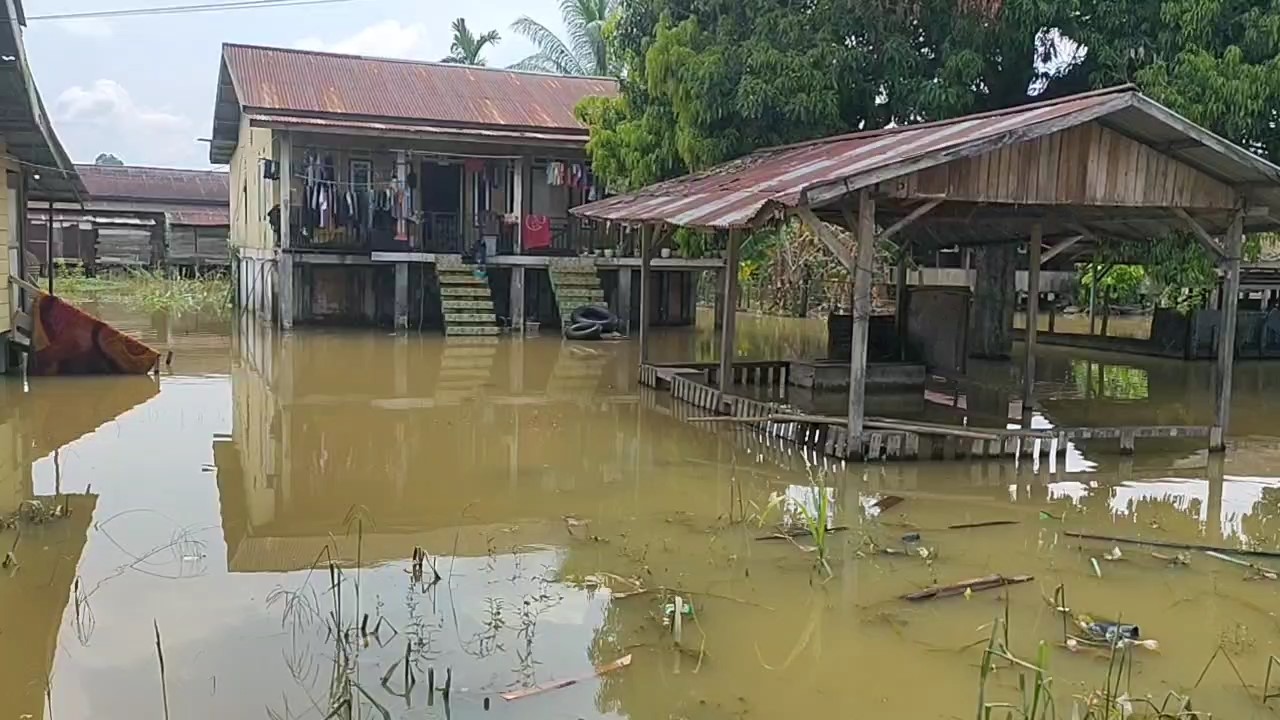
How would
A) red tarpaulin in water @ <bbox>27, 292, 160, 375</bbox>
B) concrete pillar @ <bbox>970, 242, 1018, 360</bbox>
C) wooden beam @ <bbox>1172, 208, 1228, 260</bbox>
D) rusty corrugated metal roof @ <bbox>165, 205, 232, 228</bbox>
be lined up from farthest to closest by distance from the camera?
rusty corrugated metal roof @ <bbox>165, 205, 232, 228</bbox> → concrete pillar @ <bbox>970, 242, 1018, 360</bbox> → red tarpaulin in water @ <bbox>27, 292, 160, 375</bbox> → wooden beam @ <bbox>1172, 208, 1228, 260</bbox>

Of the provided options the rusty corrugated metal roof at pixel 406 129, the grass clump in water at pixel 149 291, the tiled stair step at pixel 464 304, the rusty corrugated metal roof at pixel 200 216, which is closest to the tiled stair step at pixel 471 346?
the tiled stair step at pixel 464 304

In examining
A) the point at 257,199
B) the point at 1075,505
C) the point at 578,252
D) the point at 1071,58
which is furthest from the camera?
the point at 257,199

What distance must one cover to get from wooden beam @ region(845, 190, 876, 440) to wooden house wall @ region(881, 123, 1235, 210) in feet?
0.81

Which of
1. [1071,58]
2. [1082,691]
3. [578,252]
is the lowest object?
[1082,691]

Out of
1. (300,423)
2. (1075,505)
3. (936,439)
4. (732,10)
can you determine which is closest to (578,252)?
(732,10)

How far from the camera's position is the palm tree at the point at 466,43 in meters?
36.0

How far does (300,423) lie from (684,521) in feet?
15.7

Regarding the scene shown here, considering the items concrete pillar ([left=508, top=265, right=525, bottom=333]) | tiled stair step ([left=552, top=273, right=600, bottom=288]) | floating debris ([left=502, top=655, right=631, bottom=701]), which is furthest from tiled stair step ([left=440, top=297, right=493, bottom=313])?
floating debris ([left=502, top=655, right=631, bottom=701])

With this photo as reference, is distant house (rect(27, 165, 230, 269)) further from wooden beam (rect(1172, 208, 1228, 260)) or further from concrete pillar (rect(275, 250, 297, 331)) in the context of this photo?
wooden beam (rect(1172, 208, 1228, 260))

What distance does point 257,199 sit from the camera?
74.4 ft

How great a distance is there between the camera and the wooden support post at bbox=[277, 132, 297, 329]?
18.6m

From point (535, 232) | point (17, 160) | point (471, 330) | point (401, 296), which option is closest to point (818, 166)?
point (17, 160)

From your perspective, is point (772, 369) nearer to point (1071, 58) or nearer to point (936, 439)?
point (936, 439)

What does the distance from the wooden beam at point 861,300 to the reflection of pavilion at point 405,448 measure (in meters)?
1.91
